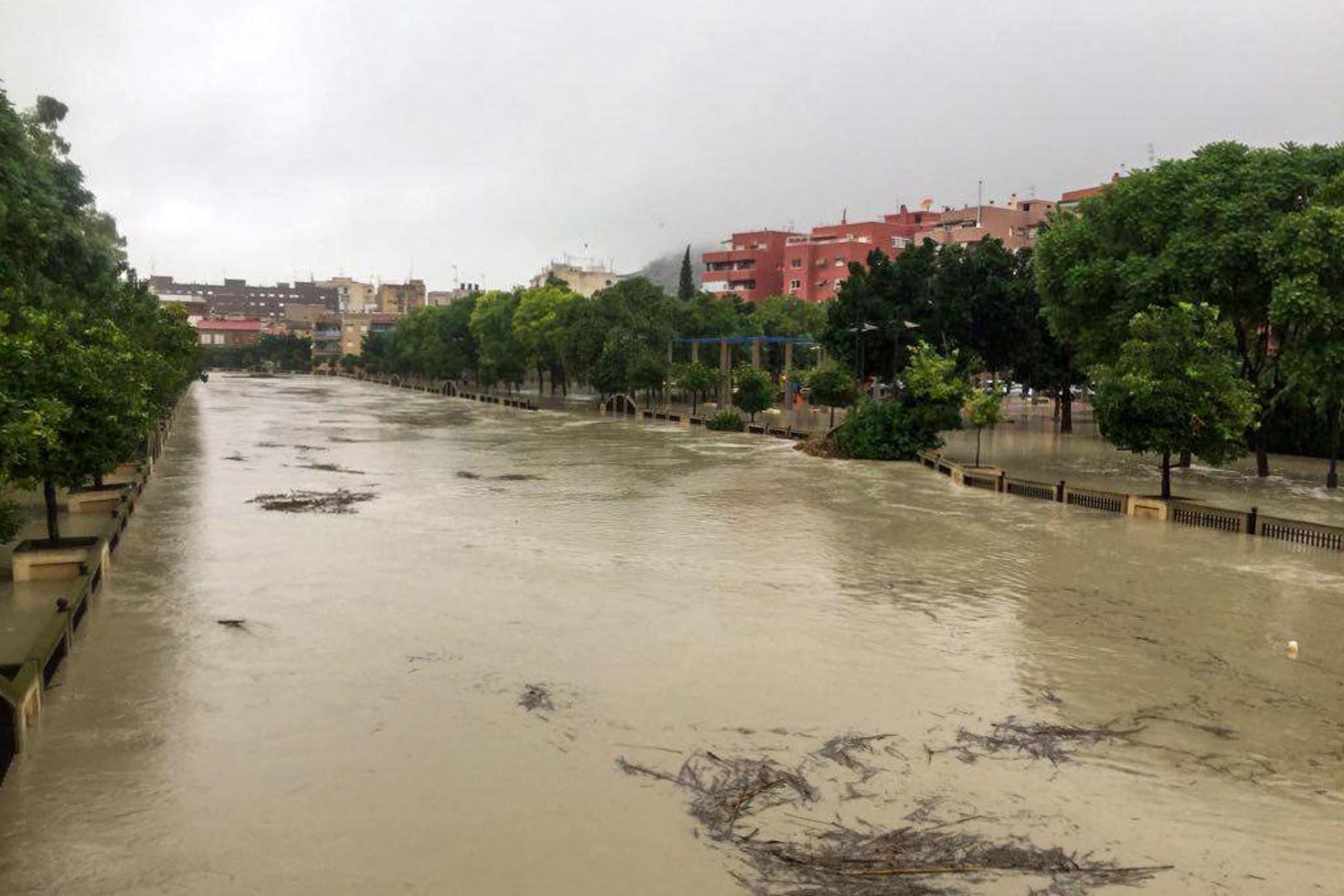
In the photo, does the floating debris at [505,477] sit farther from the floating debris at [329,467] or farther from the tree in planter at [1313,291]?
the tree in planter at [1313,291]

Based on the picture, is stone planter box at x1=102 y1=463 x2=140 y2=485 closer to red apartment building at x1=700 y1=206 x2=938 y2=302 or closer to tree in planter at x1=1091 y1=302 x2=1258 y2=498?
tree in planter at x1=1091 y1=302 x2=1258 y2=498

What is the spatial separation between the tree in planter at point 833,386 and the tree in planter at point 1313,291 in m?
21.0

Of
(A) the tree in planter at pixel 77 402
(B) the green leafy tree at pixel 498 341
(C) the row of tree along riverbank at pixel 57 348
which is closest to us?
(C) the row of tree along riverbank at pixel 57 348

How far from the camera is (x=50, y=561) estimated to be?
16.4 m

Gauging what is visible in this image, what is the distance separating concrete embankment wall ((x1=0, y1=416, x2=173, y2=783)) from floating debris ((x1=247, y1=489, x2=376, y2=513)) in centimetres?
436

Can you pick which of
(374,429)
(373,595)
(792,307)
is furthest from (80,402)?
(792,307)

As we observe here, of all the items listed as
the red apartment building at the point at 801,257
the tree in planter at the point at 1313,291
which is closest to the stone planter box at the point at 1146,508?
the tree in planter at the point at 1313,291

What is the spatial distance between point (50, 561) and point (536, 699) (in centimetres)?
1011

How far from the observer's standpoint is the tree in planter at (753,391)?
54.8 meters

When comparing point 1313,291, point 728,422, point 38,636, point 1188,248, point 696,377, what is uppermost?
point 1188,248

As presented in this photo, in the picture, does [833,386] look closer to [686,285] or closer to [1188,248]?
[1188,248]

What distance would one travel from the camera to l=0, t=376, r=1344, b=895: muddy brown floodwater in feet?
25.6

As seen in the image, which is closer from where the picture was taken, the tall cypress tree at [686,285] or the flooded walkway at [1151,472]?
the flooded walkway at [1151,472]

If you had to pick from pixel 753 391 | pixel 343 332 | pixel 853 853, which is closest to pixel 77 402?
pixel 853 853
